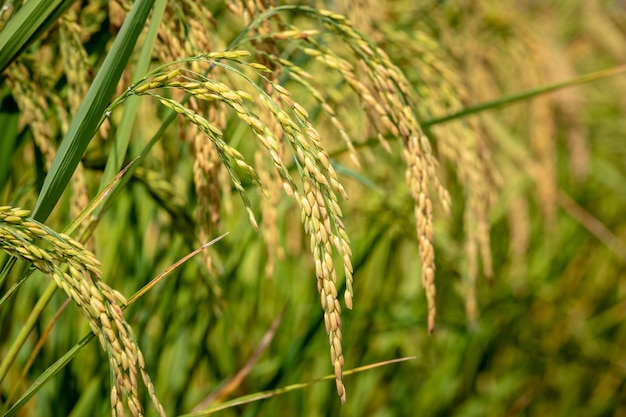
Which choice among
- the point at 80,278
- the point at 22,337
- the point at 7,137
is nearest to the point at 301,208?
the point at 80,278

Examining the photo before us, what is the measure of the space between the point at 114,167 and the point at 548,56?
69.4 inches

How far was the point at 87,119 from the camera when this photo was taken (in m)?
0.89

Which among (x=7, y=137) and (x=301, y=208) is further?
(x=7, y=137)

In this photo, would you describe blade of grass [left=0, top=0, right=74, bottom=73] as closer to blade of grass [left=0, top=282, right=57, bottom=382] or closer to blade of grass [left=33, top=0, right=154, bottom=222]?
blade of grass [left=33, top=0, right=154, bottom=222]

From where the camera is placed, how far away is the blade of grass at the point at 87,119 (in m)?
0.87

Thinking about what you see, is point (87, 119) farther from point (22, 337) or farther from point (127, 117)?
point (22, 337)

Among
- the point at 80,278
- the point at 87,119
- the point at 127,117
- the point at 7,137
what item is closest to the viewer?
the point at 80,278

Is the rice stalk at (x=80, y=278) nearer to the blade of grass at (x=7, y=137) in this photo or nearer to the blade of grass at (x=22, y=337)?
the blade of grass at (x=22, y=337)

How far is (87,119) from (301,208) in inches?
11.3

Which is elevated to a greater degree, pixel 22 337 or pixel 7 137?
pixel 7 137

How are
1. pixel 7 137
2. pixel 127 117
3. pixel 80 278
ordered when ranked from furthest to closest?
pixel 7 137 < pixel 127 117 < pixel 80 278

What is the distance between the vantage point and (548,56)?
7.81 feet

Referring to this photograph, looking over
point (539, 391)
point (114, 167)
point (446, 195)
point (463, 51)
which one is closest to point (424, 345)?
point (539, 391)

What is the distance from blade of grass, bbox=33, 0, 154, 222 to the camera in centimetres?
87
